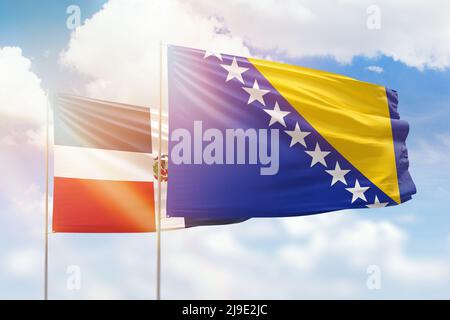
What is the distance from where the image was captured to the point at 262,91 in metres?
7.96

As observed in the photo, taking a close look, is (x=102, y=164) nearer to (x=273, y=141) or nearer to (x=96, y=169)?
(x=96, y=169)

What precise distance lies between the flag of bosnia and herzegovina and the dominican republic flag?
2.00m

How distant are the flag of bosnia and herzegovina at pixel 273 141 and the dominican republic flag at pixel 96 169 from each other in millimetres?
2000

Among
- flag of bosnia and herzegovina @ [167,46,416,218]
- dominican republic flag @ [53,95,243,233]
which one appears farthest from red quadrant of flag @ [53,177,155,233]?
flag of bosnia and herzegovina @ [167,46,416,218]

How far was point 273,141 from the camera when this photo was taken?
25.7ft

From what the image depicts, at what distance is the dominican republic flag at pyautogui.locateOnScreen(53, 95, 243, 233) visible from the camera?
927 cm

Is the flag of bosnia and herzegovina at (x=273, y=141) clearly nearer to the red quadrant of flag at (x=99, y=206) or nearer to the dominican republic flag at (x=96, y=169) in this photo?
the dominican republic flag at (x=96, y=169)

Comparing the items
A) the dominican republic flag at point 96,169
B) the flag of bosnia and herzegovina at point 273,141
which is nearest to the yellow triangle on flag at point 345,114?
the flag of bosnia and herzegovina at point 273,141

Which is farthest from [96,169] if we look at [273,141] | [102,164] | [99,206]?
[273,141]

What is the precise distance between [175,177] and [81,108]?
2688 millimetres

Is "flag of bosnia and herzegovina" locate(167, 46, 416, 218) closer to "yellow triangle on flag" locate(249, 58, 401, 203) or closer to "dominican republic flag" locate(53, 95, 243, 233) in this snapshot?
"yellow triangle on flag" locate(249, 58, 401, 203)
